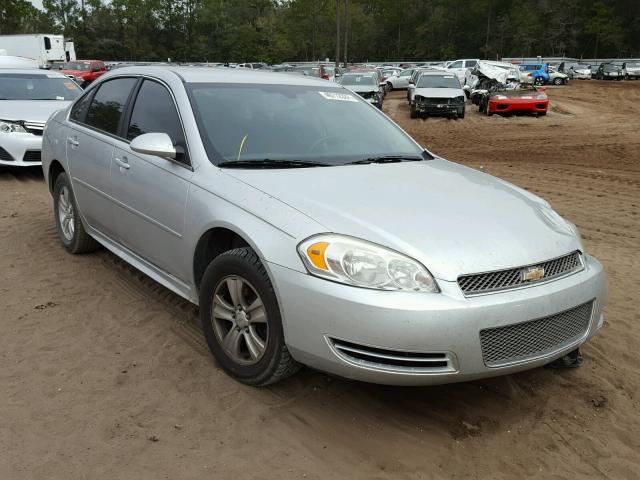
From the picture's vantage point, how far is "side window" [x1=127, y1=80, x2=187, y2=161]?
13.0 ft

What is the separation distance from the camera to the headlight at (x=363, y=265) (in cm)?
281

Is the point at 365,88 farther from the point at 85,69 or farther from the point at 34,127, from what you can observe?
the point at 85,69

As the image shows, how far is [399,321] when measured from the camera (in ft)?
8.95

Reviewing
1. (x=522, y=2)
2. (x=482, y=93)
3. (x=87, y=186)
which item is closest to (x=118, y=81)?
(x=87, y=186)

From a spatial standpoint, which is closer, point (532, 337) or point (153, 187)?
point (532, 337)

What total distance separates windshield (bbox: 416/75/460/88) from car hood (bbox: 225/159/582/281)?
60.3 ft

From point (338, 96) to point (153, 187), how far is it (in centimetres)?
153

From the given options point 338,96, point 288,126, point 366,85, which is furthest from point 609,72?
point 288,126

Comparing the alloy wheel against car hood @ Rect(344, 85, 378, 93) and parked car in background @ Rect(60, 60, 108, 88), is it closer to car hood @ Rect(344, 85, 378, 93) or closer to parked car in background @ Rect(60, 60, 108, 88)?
car hood @ Rect(344, 85, 378, 93)

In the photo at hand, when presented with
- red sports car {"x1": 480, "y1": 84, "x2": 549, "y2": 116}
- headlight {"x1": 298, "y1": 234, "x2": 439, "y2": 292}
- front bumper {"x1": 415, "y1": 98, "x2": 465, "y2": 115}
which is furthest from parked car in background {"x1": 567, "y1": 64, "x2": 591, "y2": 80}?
headlight {"x1": 298, "y1": 234, "x2": 439, "y2": 292}

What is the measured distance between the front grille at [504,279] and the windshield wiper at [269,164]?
132 cm

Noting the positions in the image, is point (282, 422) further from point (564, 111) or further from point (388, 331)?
point (564, 111)

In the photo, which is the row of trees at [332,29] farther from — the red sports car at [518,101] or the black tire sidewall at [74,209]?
the black tire sidewall at [74,209]

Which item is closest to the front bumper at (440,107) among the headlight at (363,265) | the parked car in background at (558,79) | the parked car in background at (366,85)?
the parked car in background at (366,85)
